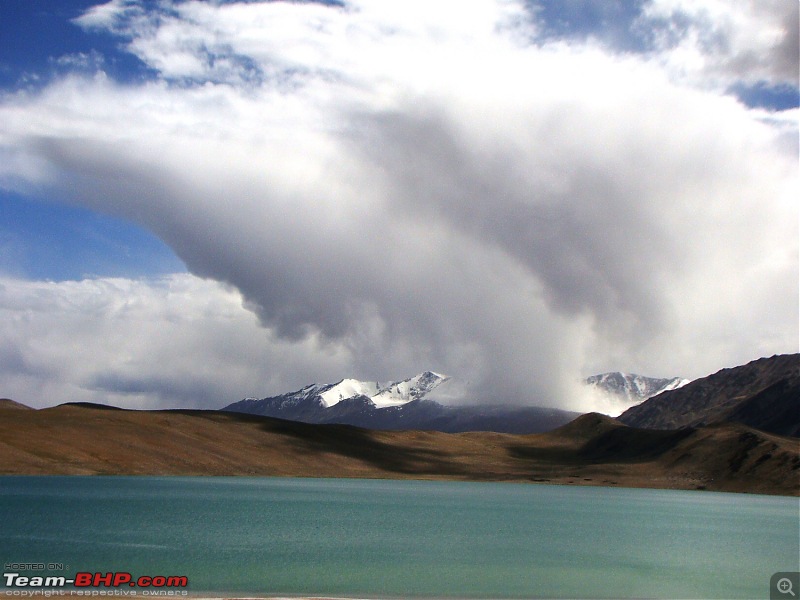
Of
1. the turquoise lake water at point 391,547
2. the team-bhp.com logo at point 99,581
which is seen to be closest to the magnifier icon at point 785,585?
the turquoise lake water at point 391,547

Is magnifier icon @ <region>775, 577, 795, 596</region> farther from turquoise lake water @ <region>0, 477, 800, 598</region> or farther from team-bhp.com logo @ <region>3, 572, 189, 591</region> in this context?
team-bhp.com logo @ <region>3, 572, 189, 591</region>

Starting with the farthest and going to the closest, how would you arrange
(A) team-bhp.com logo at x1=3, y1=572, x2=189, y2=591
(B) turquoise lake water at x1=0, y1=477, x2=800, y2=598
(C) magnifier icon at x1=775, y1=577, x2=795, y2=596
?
(C) magnifier icon at x1=775, y1=577, x2=795, y2=596, (B) turquoise lake water at x1=0, y1=477, x2=800, y2=598, (A) team-bhp.com logo at x1=3, y1=572, x2=189, y2=591

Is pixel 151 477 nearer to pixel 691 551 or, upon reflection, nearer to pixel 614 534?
pixel 614 534

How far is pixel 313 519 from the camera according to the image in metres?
75.8

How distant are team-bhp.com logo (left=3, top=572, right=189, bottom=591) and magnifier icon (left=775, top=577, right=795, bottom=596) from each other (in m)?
32.4

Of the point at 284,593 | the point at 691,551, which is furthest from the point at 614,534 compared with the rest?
the point at 284,593

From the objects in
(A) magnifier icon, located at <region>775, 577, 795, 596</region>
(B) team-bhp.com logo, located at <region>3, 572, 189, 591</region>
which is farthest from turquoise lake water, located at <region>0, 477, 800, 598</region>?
(B) team-bhp.com logo, located at <region>3, 572, 189, 591</region>

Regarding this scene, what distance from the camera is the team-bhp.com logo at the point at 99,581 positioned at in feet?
117

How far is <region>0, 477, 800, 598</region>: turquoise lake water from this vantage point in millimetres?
41969

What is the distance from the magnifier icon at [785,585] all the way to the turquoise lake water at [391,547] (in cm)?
87

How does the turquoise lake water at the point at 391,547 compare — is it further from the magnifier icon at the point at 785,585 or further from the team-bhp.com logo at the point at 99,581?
the team-bhp.com logo at the point at 99,581

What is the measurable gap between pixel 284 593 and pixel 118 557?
531 inches

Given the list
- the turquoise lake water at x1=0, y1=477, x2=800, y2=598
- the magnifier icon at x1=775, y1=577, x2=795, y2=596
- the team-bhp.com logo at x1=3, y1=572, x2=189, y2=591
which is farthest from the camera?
the magnifier icon at x1=775, y1=577, x2=795, y2=596

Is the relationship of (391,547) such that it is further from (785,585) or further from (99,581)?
(785,585)
